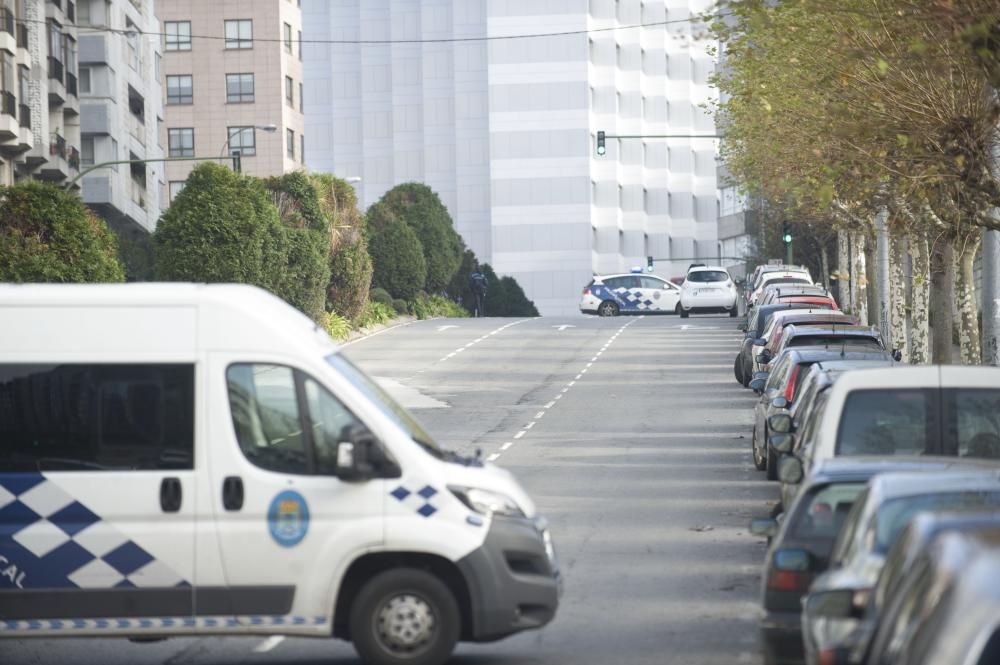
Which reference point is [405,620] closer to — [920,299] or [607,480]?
[607,480]

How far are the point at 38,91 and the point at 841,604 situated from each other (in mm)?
51244

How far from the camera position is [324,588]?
10.0 m

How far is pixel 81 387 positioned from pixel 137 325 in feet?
1.55

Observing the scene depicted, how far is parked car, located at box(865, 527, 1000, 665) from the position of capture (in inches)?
197

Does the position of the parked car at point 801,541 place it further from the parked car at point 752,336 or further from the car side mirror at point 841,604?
the parked car at point 752,336

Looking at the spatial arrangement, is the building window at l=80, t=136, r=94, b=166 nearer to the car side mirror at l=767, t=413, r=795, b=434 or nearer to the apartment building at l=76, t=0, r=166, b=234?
the apartment building at l=76, t=0, r=166, b=234

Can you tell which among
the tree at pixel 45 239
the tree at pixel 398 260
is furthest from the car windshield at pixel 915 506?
the tree at pixel 398 260

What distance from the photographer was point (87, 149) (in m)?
70.1

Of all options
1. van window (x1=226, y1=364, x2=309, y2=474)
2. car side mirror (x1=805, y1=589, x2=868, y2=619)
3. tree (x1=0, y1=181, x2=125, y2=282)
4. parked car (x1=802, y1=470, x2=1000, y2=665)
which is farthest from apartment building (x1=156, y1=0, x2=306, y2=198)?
car side mirror (x1=805, y1=589, x2=868, y2=619)

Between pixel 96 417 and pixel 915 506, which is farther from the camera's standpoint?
pixel 96 417

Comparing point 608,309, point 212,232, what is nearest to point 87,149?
point 608,309

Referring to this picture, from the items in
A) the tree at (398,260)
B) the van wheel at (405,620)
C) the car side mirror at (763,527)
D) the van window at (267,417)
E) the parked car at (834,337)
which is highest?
the tree at (398,260)

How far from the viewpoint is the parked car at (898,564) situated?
621 cm

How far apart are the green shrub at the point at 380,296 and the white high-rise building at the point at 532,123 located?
50116 millimetres
